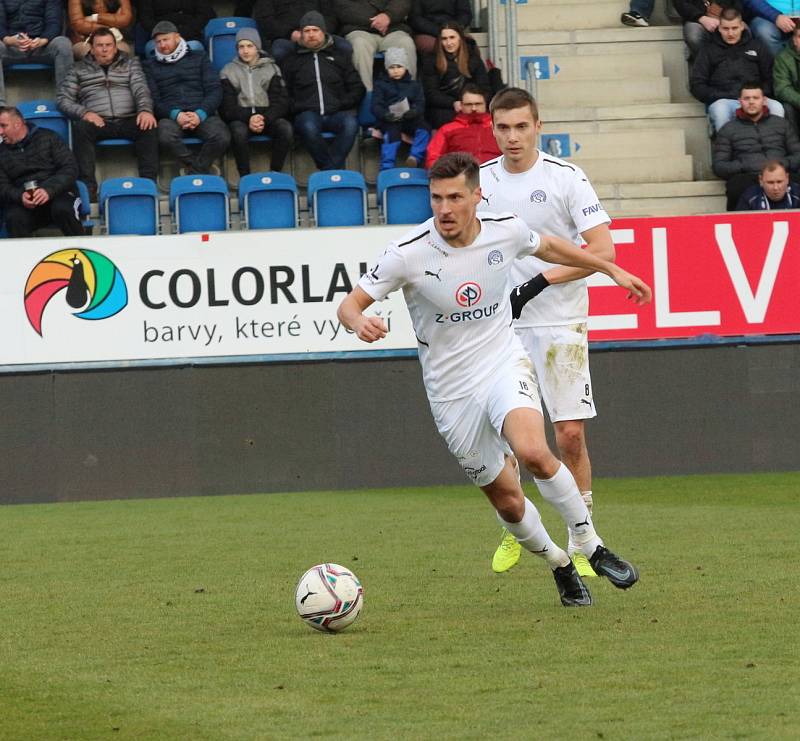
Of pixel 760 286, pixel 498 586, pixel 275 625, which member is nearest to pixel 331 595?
pixel 275 625

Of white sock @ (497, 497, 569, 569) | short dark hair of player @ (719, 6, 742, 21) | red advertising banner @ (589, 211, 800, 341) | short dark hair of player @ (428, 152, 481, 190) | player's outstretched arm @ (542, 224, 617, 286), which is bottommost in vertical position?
red advertising banner @ (589, 211, 800, 341)

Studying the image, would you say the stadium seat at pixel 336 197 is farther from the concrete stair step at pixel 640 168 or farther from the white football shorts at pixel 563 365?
the white football shorts at pixel 563 365

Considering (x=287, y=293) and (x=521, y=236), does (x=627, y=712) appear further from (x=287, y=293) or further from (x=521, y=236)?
(x=287, y=293)

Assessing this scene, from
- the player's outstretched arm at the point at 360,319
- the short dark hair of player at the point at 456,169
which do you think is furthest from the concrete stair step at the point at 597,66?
the player's outstretched arm at the point at 360,319

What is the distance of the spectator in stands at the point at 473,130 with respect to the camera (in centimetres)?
1493

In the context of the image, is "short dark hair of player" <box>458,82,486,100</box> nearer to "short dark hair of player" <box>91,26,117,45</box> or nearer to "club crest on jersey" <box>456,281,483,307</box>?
"short dark hair of player" <box>91,26,117,45</box>

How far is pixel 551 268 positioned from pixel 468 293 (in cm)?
129

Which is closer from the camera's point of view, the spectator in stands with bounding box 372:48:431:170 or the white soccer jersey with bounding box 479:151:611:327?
the white soccer jersey with bounding box 479:151:611:327

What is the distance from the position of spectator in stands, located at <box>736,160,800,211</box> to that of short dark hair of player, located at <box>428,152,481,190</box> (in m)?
8.67

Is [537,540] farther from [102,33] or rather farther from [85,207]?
[102,33]

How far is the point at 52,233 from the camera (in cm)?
1570

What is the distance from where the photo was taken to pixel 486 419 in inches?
280

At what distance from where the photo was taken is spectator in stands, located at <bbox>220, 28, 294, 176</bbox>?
53.8 ft

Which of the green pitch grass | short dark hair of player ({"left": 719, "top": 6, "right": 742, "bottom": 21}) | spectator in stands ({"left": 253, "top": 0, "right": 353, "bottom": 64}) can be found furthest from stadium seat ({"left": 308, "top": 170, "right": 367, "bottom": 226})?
the green pitch grass
